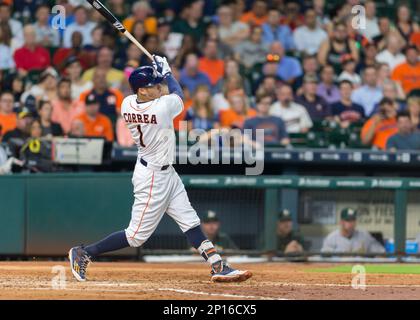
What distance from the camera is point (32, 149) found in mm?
13062

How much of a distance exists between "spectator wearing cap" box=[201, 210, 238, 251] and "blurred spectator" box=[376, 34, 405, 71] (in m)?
5.11

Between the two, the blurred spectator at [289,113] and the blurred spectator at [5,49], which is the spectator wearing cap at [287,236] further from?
the blurred spectator at [5,49]

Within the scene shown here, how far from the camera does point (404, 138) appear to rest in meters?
14.6

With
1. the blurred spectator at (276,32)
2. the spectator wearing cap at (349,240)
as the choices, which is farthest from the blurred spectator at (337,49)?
the spectator wearing cap at (349,240)

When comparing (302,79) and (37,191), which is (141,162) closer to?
(37,191)

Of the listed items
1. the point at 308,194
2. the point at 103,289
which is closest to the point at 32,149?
the point at 308,194

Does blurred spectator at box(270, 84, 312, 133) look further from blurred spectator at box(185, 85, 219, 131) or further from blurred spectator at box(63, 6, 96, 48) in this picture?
blurred spectator at box(63, 6, 96, 48)

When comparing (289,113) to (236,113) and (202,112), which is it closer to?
(236,113)

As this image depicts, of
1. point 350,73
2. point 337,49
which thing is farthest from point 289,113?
point 337,49

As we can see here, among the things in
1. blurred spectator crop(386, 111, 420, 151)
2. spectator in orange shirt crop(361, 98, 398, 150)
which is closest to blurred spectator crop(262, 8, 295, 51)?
spectator in orange shirt crop(361, 98, 398, 150)

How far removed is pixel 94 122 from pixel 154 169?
5.03m

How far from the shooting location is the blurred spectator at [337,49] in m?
16.7

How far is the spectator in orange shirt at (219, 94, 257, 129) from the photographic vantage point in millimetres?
14664

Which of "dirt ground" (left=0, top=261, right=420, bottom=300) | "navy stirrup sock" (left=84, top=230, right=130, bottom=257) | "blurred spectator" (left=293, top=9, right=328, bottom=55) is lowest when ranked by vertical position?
"dirt ground" (left=0, top=261, right=420, bottom=300)
